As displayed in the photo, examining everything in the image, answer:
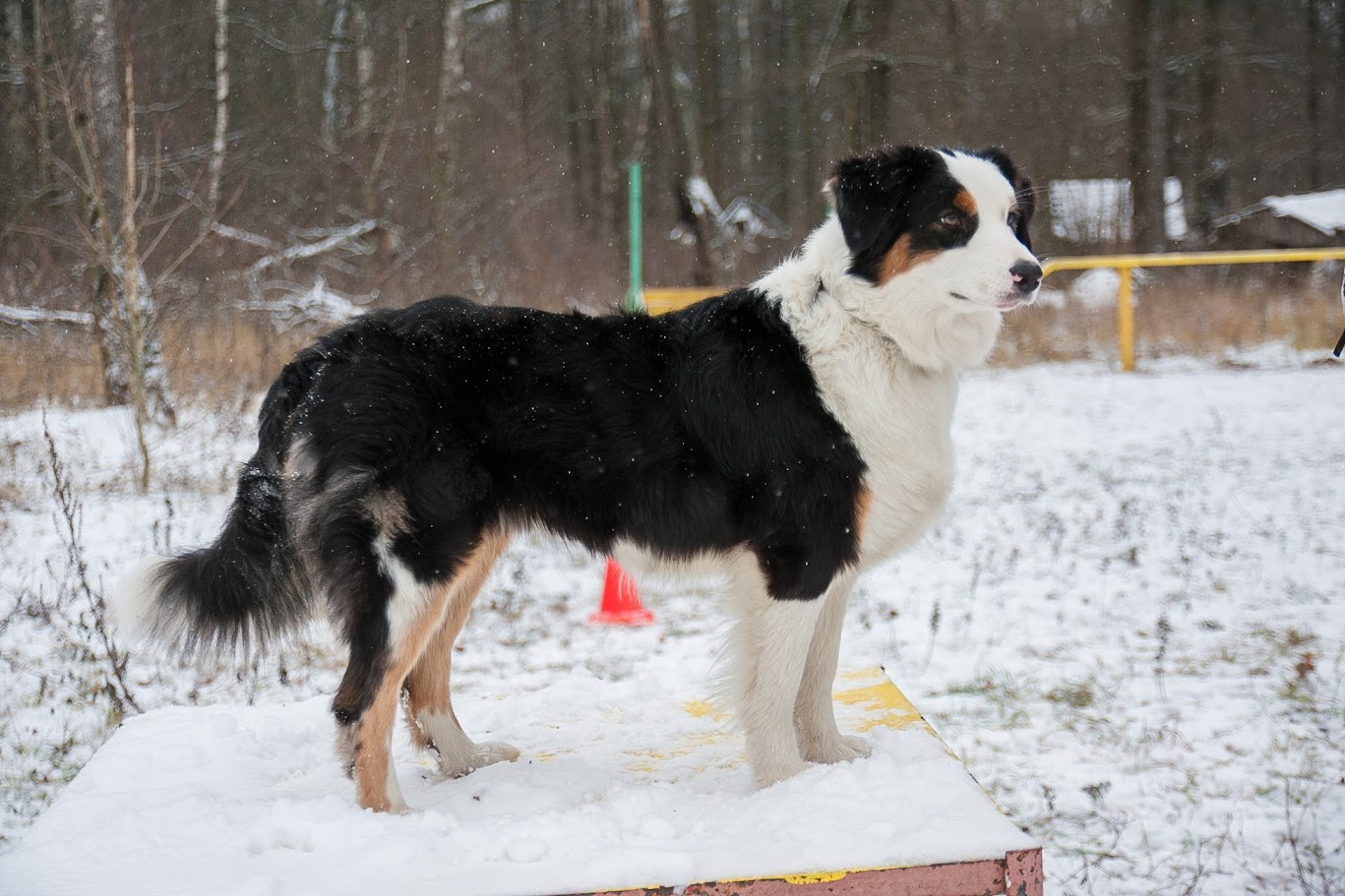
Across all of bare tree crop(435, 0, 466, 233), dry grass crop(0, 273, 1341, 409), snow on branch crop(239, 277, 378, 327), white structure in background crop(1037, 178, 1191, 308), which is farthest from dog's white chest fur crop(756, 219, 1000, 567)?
white structure in background crop(1037, 178, 1191, 308)

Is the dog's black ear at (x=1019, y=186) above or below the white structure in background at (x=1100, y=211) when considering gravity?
below

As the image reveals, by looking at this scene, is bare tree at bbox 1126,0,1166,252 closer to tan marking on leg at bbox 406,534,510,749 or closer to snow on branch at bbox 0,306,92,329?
snow on branch at bbox 0,306,92,329

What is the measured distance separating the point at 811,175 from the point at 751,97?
2485 millimetres

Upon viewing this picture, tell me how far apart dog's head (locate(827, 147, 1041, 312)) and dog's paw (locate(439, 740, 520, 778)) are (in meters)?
1.82

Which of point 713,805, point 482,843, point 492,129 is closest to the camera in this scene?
point 482,843

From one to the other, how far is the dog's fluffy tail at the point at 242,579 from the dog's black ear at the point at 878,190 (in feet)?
5.33

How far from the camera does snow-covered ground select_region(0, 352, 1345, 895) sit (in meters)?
3.42

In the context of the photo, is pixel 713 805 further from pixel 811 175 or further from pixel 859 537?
pixel 811 175

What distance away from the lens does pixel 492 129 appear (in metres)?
18.7

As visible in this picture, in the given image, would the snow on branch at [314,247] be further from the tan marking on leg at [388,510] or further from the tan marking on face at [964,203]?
the tan marking on face at [964,203]

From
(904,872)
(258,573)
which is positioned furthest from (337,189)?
(904,872)

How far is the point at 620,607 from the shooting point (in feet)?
18.2

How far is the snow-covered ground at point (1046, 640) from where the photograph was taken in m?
3.42

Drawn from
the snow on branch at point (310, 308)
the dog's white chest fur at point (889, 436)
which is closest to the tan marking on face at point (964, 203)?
the dog's white chest fur at point (889, 436)
